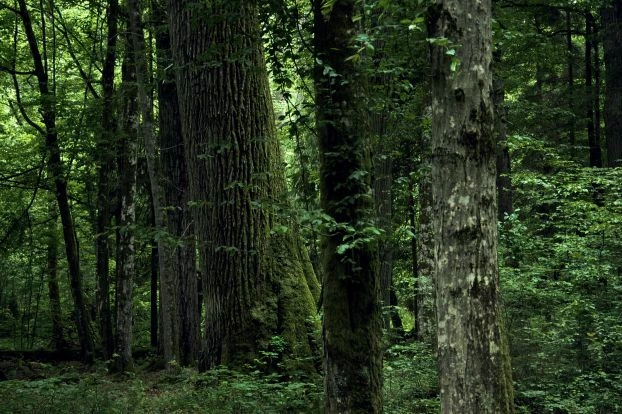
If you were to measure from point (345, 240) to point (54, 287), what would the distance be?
18.4m

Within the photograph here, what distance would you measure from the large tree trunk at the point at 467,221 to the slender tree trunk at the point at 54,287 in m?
18.0

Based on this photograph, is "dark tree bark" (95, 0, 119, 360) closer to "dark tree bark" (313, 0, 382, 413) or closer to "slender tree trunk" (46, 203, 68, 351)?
"slender tree trunk" (46, 203, 68, 351)

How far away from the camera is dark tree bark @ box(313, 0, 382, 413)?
5309mm

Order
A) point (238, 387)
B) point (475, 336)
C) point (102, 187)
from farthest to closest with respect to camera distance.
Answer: point (102, 187), point (238, 387), point (475, 336)

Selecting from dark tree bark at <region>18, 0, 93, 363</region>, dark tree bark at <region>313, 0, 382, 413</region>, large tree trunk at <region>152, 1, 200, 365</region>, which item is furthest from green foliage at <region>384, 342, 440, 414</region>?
dark tree bark at <region>18, 0, 93, 363</region>

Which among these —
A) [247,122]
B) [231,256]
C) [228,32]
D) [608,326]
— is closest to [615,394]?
[608,326]

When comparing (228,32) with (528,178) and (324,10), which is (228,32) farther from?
(528,178)

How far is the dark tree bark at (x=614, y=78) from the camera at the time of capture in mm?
13320

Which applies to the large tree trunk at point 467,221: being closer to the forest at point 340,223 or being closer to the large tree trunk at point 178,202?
the forest at point 340,223

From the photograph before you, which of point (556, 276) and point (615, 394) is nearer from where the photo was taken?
point (615, 394)

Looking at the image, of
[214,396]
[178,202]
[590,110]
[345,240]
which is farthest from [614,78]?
[214,396]

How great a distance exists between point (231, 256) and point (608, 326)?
5.63 m

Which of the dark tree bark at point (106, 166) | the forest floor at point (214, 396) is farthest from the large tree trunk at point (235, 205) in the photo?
the dark tree bark at point (106, 166)

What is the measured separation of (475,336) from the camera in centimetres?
359
